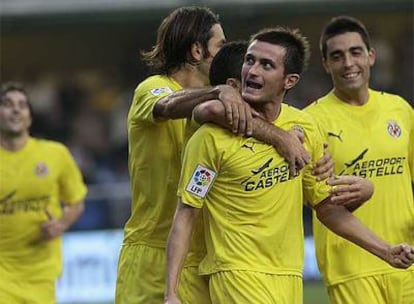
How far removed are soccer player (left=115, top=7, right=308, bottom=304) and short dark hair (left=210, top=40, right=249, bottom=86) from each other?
0.40 meters

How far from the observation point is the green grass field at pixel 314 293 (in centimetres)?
1647

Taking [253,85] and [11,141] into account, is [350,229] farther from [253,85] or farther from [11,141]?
[11,141]

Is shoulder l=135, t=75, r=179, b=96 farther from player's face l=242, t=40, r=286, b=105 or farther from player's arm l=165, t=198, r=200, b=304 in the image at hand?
player's arm l=165, t=198, r=200, b=304

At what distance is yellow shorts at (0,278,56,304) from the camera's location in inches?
430

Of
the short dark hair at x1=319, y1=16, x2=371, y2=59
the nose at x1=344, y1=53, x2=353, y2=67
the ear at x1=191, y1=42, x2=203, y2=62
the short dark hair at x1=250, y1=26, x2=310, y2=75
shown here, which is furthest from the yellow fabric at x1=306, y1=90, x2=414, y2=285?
the short dark hair at x1=250, y1=26, x2=310, y2=75

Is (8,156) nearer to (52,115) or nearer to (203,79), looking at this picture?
(203,79)

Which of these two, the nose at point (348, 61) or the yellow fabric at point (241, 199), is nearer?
the yellow fabric at point (241, 199)

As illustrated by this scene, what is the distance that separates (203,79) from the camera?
7922 mm

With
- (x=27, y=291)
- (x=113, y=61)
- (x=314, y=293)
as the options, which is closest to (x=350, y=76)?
(x=27, y=291)

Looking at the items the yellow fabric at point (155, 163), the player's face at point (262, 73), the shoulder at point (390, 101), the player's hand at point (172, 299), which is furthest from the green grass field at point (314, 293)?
the player's hand at point (172, 299)

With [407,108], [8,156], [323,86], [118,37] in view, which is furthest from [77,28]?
[407,108]

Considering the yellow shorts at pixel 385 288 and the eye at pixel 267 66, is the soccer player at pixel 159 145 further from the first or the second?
the yellow shorts at pixel 385 288

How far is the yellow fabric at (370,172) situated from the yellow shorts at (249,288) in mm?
1605

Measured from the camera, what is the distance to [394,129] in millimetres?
8836
